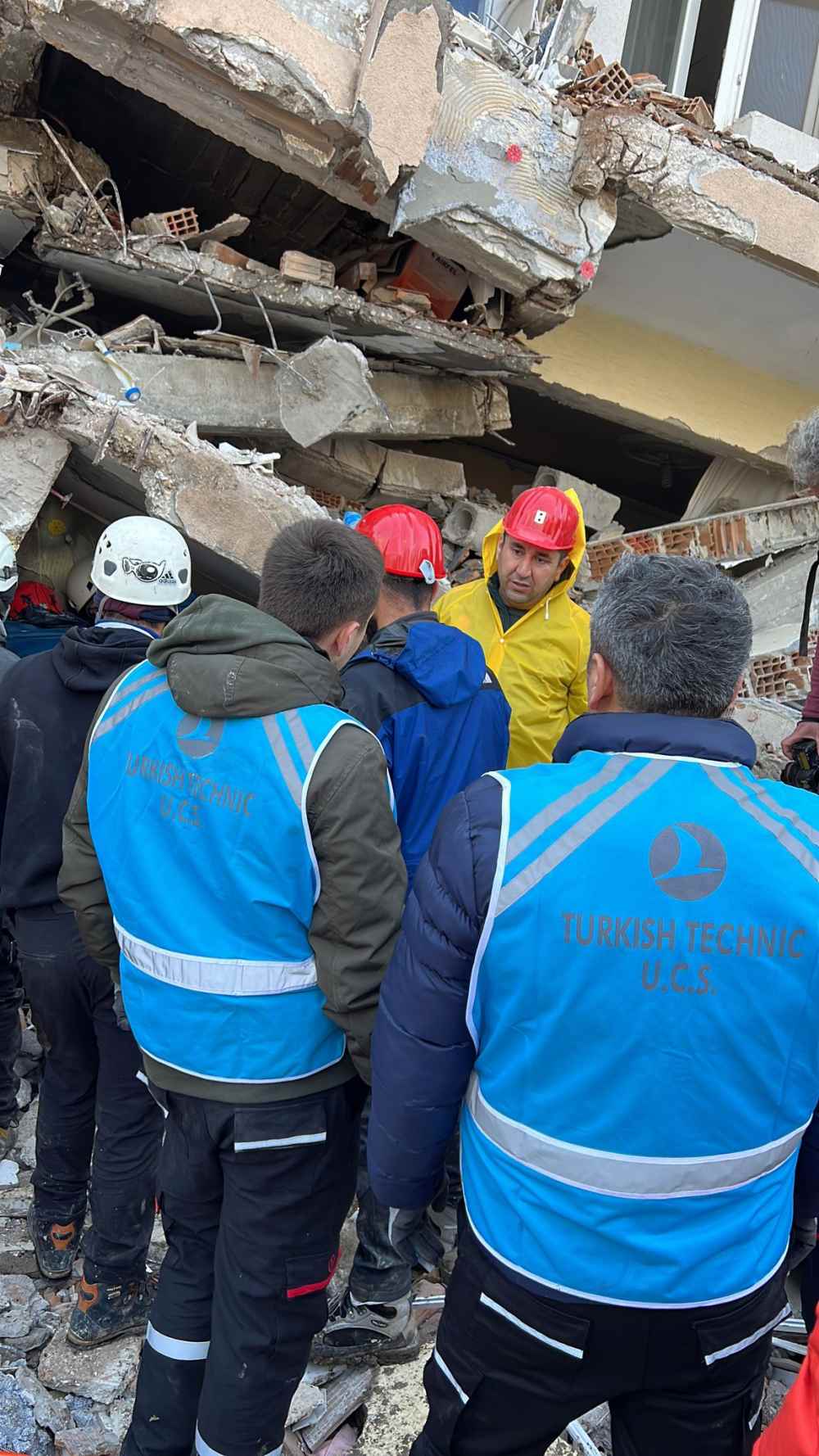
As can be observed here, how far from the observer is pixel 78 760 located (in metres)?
2.97

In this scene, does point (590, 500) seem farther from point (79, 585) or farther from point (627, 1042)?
point (627, 1042)

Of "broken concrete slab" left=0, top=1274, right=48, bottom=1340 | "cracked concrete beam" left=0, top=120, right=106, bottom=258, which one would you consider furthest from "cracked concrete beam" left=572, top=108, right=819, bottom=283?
"broken concrete slab" left=0, top=1274, right=48, bottom=1340

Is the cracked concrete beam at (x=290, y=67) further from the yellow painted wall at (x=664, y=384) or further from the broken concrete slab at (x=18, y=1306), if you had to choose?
the broken concrete slab at (x=18, y=1306)

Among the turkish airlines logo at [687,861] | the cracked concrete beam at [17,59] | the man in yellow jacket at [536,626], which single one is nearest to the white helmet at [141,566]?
the man in yellow jacket at [536,626]

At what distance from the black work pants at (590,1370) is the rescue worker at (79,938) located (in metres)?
1.45

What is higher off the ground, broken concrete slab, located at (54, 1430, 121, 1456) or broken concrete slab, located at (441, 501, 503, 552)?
broken concrete slab, located at (441, 501, 503, 552)

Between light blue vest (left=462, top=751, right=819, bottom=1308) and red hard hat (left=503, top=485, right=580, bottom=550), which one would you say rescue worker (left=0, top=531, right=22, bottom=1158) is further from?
light blue vest (left=462, top=751, right=819, bottom=1308)

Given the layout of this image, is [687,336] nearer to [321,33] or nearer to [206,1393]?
[321,33]

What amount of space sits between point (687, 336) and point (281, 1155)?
271 inches

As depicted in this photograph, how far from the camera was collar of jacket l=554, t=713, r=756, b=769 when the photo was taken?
5.29 ft

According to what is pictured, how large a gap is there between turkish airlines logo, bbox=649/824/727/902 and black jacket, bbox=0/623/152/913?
184 cm

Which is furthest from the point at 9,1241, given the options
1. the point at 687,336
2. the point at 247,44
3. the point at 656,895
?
the point at 687,336

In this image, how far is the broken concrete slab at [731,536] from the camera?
246 inches

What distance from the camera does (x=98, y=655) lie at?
2.84 m
